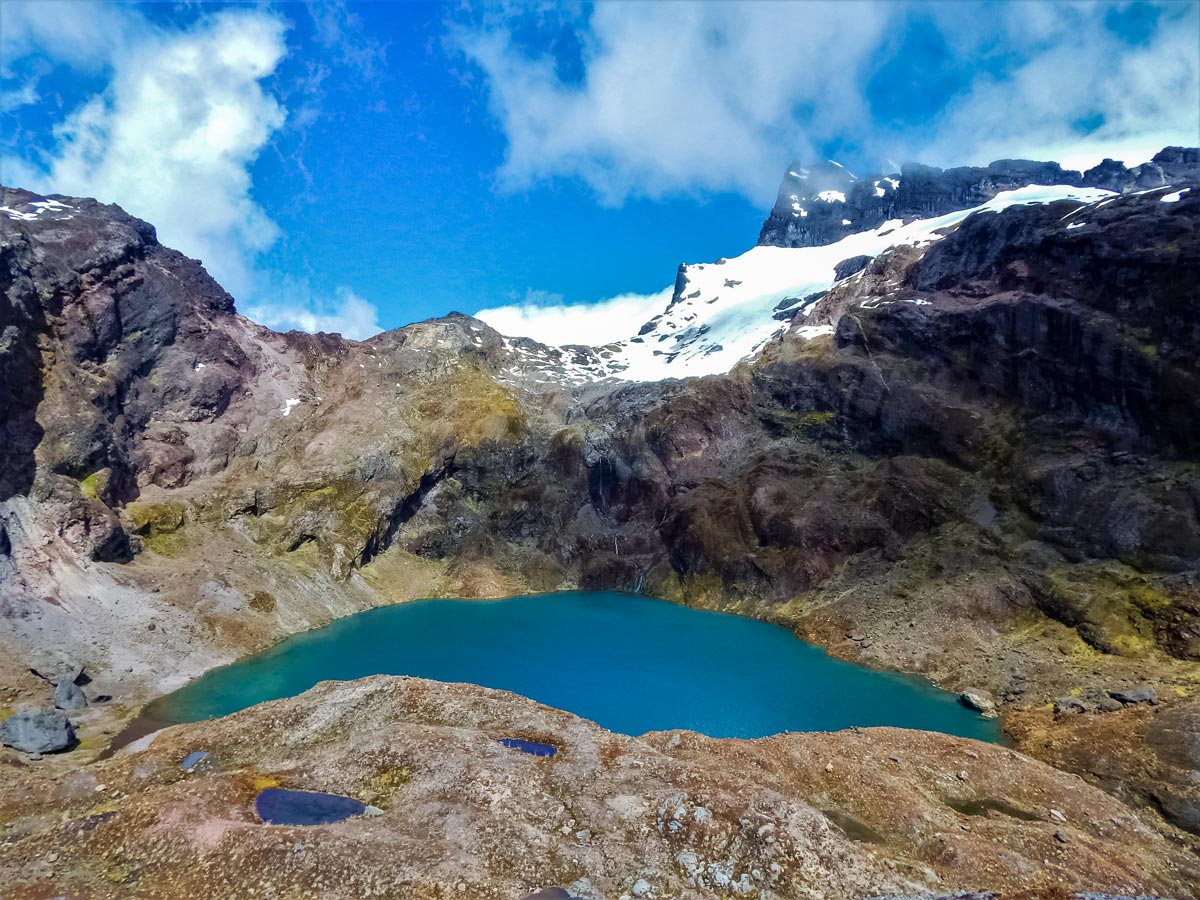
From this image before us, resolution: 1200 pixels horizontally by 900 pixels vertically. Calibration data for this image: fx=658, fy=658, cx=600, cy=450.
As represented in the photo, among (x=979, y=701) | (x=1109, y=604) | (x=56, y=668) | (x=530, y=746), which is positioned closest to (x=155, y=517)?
(x=56, y=668)

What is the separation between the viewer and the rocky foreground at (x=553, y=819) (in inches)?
839

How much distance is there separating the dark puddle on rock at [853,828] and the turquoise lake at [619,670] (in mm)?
14434

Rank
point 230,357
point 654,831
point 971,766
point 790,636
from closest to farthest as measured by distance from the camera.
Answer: point 654,831, point 971,766, point 790,636, point 230,357

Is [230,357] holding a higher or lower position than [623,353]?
lower

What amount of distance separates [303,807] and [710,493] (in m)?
69.6

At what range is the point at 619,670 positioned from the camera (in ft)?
185

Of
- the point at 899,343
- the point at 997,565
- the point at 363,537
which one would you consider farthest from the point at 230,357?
the point at 997,565

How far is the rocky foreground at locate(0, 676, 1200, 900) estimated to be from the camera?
21312mm

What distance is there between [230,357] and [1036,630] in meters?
105

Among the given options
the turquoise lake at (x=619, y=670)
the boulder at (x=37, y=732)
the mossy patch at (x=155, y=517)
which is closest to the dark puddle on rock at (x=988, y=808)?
the turquoise lake at (x=619, y=670)

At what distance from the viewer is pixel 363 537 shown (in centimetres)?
8688

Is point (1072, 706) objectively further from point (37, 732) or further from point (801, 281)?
point (801, 281)

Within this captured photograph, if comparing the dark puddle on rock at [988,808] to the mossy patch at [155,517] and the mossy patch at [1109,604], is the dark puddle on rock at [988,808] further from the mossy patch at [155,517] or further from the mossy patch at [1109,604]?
the mossy patch at [155,517]

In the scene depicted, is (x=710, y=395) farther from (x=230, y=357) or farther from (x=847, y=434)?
(x=230, y=357)
